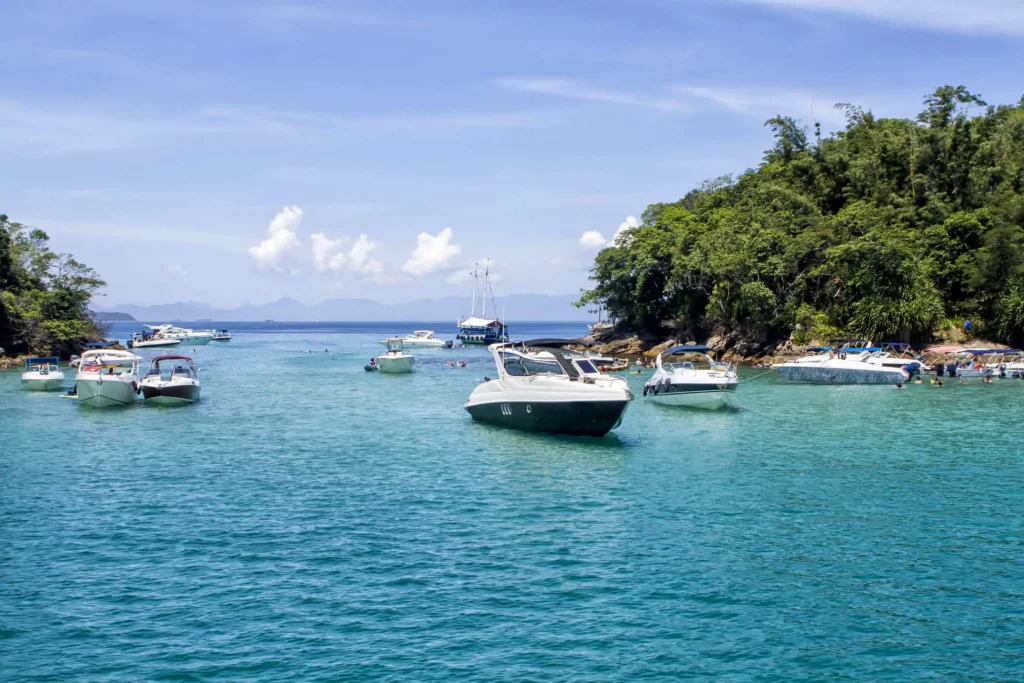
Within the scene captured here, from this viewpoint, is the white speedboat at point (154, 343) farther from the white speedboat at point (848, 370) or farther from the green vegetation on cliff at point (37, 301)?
the white speedboat at point (848, 370)

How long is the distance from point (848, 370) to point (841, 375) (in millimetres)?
748

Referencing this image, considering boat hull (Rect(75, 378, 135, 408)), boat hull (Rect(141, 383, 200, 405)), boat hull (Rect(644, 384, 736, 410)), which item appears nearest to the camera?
boat hull (Rect(644, 384, 736, 410))

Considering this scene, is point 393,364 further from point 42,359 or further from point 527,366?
point 527,366

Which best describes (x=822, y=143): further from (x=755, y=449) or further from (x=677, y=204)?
(x=755, y=449)

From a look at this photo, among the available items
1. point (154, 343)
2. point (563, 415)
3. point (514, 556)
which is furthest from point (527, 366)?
point (154, 343)

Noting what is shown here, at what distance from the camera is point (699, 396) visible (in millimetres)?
51594

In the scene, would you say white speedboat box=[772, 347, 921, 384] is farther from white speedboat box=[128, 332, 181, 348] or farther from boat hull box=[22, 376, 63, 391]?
white speedboat box=[128, 332, 181, 348]

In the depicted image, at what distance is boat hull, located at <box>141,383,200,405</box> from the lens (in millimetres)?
53875

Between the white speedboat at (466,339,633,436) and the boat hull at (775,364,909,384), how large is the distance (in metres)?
32.5

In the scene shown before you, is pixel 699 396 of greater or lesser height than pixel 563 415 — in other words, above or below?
below

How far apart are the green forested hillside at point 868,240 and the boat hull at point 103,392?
58933 mm

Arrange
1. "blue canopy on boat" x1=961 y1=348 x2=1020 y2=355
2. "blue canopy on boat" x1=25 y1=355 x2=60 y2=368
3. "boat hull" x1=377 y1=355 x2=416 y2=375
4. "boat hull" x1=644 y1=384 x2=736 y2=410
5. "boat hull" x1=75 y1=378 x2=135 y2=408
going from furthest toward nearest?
"boat hull" x1=377 y1=355 x2=416 y2=375 < "blue canopy on boat" x1=961 y1=348 x2=1020 y2=355 < "blue canopy on boat" x1=25 y1=355 x2=60 y2=368 < "boat hull" x1=75 y1=378 x2=135 y2=408 < "boat hull" x1=644 y1=384 x2=736 y2=410

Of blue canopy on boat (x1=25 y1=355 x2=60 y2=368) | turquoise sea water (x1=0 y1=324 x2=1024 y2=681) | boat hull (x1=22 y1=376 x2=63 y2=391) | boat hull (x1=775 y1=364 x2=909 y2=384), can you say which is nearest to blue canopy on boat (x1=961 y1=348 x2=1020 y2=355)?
boat hull (x1=775 y1=364 x2=909 y2=384)

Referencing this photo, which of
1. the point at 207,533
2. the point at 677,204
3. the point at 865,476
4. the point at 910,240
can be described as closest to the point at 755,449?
the point at 865,476
